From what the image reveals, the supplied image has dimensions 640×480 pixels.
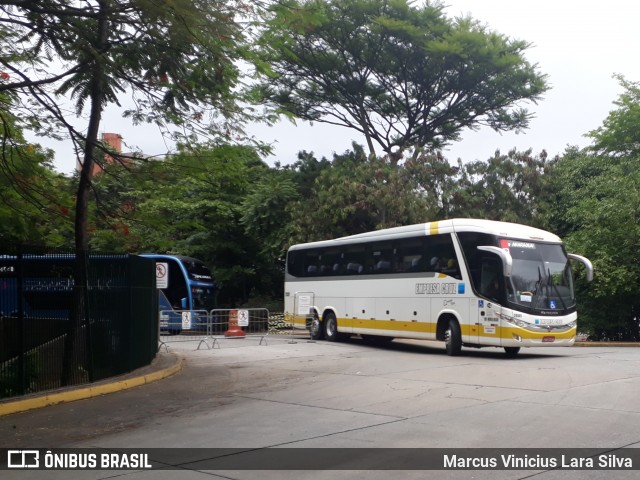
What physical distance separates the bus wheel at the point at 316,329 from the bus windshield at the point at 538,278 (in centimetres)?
991

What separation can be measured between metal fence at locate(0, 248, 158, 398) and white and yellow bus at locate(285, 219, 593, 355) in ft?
28.2

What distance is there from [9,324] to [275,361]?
8.79 m

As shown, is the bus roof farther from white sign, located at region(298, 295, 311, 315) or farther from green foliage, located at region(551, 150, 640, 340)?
green foliage, located at region(551, 150, 640, 340)

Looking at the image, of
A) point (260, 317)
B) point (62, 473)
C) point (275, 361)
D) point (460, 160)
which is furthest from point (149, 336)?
point (460, 160)

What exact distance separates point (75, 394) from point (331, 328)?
15111 mm

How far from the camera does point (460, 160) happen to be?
3688cm

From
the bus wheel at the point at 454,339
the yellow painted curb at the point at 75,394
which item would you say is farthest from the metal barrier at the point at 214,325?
the yellow painted curb at the point at 75,394

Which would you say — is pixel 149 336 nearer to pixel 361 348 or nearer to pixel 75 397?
pixel 75 397

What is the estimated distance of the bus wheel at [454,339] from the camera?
68.0ft

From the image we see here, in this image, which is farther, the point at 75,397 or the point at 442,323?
the point at 442,323

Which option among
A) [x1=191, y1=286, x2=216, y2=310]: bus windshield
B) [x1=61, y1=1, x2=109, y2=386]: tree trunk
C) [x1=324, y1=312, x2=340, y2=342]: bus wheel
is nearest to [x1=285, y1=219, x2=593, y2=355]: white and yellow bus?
[x1=324, y1=312, x2=340, y2=342]: bus wheel

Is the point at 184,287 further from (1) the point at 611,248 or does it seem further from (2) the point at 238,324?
(1) the point at 611,248

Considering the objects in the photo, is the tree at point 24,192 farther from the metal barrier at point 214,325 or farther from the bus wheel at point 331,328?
the bus wheel at point 331,328

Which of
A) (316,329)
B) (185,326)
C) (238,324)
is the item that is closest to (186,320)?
(185,326)
